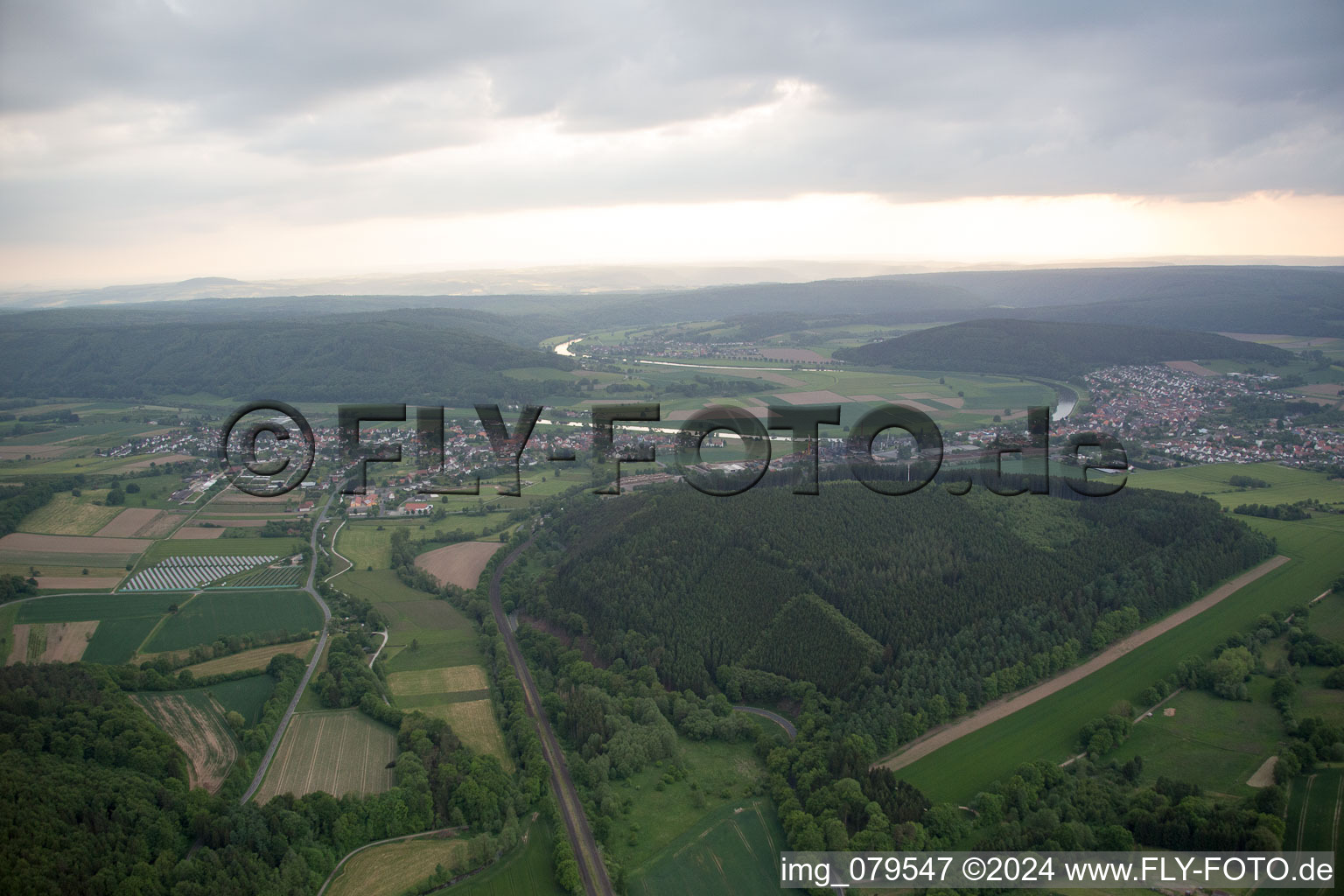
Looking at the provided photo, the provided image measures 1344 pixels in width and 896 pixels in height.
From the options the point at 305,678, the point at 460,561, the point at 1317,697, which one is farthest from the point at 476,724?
the point at 1317,697

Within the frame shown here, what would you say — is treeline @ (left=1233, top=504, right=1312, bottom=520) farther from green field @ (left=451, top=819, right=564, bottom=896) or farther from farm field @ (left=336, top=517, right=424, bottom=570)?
farm field @ (left=336, top=517, right=424, bottom=570)

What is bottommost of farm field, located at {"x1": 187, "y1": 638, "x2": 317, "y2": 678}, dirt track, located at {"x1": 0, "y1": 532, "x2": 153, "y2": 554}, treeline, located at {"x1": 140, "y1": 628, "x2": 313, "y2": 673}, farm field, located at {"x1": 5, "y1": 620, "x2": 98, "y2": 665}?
farm field, located at {"x1": 187, "y1": 638, "x2": 317, "y2": 678}

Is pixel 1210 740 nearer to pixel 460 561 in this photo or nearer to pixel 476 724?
pixel 476 724

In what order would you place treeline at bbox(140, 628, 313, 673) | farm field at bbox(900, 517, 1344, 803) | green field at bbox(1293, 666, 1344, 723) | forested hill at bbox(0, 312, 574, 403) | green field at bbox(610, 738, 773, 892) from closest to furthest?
1. green field at bbox(610, 738, 773, 892)
2. farm field at bbox(900, 517, 1344, 803)
3. green field at bbox(1293, 666, 1344, 723)
4. treeline at bbox(140, 628, 313, 673)
5. forested hill at bbox(0, 312, 574, 403)

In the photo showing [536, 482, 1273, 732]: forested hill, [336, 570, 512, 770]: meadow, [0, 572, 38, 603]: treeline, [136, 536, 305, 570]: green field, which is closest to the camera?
[336, 570, 512, 770]: meadow

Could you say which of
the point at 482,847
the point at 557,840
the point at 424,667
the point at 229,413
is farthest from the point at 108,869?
the point at 229,413

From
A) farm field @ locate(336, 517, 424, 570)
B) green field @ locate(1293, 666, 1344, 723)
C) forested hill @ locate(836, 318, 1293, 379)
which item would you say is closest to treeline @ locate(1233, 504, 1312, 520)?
green field @ locate(1293, 666, 1344, 723)

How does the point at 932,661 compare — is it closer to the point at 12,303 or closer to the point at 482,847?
the point at 482,847
